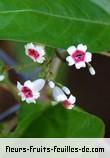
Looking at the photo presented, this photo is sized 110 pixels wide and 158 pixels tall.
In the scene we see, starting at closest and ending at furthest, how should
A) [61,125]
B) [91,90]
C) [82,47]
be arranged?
[61,125], [82,47], [91,90]

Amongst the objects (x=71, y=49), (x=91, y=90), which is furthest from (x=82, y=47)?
(x=91, y=90)

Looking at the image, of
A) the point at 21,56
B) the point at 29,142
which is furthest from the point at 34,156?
the point at 21,56

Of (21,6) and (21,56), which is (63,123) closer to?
(21,6)

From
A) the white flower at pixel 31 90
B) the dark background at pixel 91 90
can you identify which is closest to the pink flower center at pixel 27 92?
the white flower at pixel 31 90

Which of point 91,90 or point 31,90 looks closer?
point 31,90

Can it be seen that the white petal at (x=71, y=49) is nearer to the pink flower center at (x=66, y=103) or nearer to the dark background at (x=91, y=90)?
the pink flower center at (x=66, y=103)

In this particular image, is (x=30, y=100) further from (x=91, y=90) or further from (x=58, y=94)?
(x=91, y=90)

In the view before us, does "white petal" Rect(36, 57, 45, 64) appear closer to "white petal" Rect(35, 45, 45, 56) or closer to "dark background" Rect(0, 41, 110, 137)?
"white petal" Rect(35, 45, 45, 56)
